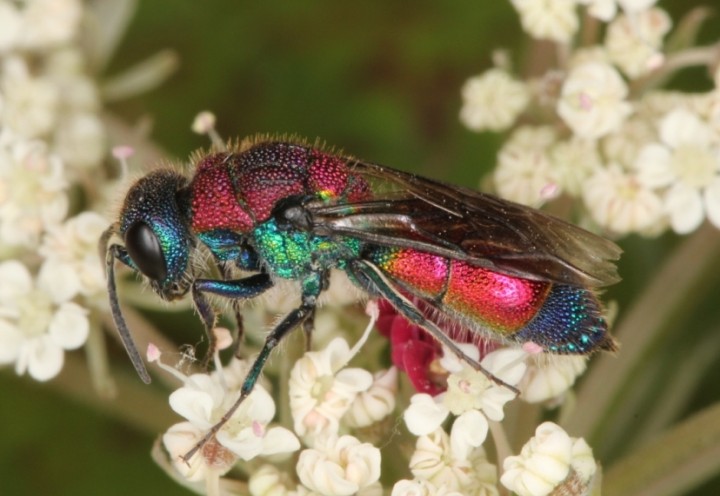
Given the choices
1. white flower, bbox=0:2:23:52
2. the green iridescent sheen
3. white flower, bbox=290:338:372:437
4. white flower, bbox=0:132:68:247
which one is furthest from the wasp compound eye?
white flower, bbox=0:2:23:52

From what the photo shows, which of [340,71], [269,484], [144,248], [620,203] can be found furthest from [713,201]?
[340,71]

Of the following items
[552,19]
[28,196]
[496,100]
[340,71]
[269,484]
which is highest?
[552,19]

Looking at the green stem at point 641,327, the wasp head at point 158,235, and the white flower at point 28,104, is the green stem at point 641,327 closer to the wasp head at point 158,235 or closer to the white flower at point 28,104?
the wasp head at point 158,235

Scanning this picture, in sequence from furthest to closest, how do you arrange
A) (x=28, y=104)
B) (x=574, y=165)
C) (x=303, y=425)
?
(x=28, y=104) → (x=574, y=165) → (x=303, y=425)

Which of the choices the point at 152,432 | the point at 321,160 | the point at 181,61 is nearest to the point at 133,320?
the point at 152,432

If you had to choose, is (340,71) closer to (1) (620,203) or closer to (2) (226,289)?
(1) (620,203)

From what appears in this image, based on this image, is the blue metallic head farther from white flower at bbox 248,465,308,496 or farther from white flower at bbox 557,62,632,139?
white flower at bbox 557,62,632,139

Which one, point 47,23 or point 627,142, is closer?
point 627,142
